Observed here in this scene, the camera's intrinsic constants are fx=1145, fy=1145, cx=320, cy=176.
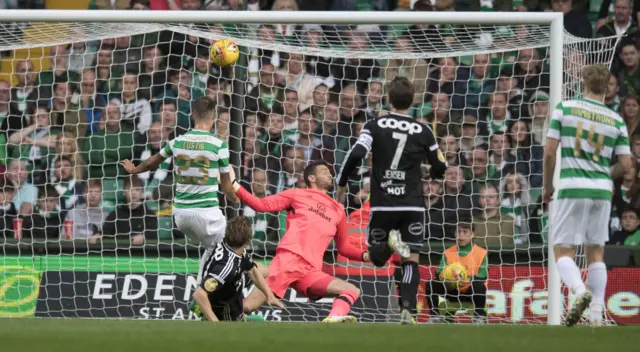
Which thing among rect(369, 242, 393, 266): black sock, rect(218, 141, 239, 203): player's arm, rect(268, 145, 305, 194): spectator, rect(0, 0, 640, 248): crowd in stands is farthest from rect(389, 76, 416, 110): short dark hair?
rect(268, 145, 305, 194): spectator

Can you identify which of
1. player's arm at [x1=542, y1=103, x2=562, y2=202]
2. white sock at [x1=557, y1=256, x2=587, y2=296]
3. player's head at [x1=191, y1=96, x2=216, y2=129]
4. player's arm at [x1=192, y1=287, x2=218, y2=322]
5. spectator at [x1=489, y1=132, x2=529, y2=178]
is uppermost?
player's arm at [x1=542, y1=103, x2=562, y2=202]

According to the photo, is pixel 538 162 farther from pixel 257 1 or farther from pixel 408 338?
pixel 408 338

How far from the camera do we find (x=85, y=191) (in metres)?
10.8

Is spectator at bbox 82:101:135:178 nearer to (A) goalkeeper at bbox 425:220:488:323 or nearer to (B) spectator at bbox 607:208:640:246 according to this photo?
(A) goalkeeper at bbox 425:220:488:323

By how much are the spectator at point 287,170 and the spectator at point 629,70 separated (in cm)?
331

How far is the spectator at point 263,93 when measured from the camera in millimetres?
10883

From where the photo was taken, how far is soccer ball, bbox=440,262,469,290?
966 centimetres

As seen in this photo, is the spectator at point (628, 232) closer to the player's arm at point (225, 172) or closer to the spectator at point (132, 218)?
the player's arm at point (225, 172)

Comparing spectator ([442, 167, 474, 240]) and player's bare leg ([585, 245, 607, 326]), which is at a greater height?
player's bare leg ([585, 245, 607, 326])

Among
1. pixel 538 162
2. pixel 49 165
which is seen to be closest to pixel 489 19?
pixel 538 162

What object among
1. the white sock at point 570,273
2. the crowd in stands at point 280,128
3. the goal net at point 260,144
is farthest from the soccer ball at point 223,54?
the white sock at point 570,273

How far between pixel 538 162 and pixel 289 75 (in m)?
2.52

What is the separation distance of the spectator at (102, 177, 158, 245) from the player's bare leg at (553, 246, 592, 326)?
447 cm

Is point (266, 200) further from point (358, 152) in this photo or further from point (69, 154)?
point (69, 154)
